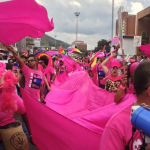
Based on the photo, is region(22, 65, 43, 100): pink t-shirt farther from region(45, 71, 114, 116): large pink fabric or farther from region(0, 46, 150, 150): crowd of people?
region(45, 71, 114, 116): large pink fabric

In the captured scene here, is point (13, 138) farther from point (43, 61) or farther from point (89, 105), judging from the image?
point (43, 61)

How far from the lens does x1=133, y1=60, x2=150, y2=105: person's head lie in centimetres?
137

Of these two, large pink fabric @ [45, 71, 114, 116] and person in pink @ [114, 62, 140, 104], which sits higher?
person in pink @ [114, 62, 140, 104]

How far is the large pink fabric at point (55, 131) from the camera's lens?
2477mm

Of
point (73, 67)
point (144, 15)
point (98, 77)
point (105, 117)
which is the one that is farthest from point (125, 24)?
point (105, 117)

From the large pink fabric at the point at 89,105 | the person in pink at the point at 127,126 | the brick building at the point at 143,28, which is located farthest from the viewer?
the brick building at the point at 143,28

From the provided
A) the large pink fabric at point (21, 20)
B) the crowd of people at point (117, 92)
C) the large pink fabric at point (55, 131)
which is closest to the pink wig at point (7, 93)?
the crowd of people at point (117, 92)

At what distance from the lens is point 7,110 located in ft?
7.89

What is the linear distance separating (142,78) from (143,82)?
0.08 feet

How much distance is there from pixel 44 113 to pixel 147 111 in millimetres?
1857

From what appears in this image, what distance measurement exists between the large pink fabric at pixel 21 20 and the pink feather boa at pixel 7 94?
2.57ft

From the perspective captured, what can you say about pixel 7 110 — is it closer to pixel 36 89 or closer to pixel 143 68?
pixel 143 68

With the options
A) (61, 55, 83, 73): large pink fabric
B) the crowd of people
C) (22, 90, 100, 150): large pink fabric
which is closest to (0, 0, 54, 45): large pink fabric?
the crowd of people

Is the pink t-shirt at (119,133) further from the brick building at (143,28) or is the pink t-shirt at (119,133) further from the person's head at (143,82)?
the brick building at (143,28)
